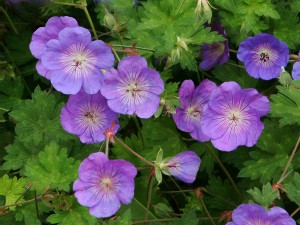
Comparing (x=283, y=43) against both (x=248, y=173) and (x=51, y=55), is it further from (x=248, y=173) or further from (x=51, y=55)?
(x=51, y=55)

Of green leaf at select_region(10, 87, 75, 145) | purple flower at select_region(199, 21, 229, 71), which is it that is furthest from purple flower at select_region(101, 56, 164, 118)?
purple flower at select_region(199, 21, 229, 71)

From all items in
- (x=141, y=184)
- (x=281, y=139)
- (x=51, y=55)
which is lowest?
(x=141, y=184)

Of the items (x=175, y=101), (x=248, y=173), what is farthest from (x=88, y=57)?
(x=248, y=173)

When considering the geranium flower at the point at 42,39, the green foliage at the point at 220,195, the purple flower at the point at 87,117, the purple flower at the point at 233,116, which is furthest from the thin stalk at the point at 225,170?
the geranium flower at the point at 42,39

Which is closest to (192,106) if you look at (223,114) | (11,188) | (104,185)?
(223,114)

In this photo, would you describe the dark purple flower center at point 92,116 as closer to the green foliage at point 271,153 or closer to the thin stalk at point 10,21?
the green foliage at point 271,153

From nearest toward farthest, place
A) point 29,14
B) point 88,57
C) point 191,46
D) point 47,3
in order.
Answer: point 88,57 → point 191,46 → point 47,3 → point 29,14

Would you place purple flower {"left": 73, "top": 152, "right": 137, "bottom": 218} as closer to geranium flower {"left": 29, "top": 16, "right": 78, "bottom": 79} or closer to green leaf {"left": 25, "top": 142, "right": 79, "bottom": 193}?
green leaf {"left": 25, "top": 142, "right": 79, "bottom": 193}
